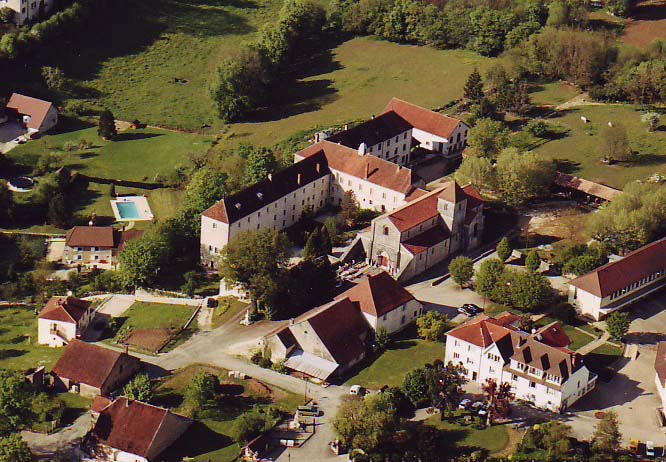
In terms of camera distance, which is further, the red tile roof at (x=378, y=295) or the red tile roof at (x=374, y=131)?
the red tile roof at (x=374, y=131)

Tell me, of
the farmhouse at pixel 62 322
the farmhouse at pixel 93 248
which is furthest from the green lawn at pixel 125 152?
the farmhouse at pixel 62 322

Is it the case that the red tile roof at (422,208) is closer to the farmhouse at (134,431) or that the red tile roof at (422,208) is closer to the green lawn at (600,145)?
the green lawn at (600,145)

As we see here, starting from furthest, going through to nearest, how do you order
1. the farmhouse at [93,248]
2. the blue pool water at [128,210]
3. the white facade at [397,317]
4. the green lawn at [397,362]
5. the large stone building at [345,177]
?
the blue pool water at [128,210], the farmhouse at [93,248], the large stone building at [345,177], the white facade at [397,317], the green lawn at [397,362]

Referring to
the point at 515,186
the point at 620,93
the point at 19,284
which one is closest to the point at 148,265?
the point at 19,284

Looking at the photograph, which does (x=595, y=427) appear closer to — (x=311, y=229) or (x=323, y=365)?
(x=323, y=365)

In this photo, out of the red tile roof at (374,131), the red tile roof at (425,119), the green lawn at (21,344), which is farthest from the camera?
the red tile roof at (425,119)

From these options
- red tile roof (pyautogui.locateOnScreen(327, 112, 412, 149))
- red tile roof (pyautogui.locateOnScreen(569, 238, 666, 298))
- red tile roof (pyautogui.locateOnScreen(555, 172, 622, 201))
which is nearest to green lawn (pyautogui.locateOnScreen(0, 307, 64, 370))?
red tile roof (pyautogui.locateOnScreen(327, 112, 412, 149))

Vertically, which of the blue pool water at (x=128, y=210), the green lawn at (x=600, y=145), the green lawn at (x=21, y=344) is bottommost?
the green lawn at (x=21, y=344)

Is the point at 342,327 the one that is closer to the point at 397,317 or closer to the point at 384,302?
the point at 384,302
